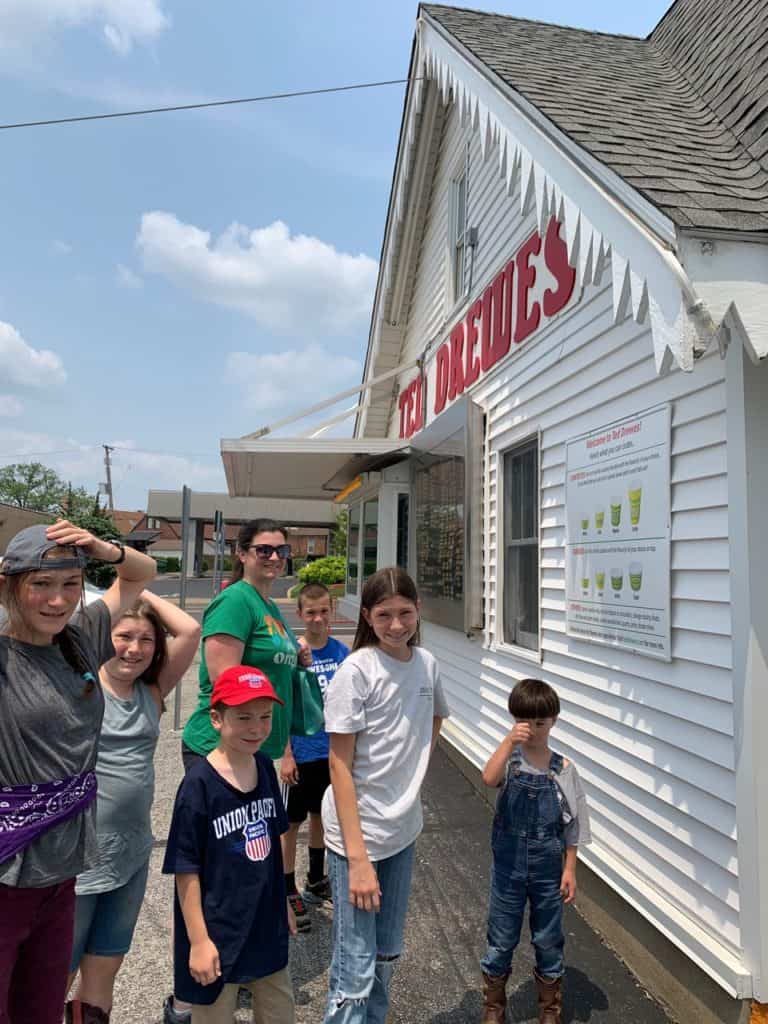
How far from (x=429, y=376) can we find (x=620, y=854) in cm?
595

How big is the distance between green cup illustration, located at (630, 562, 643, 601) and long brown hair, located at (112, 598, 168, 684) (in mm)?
2183

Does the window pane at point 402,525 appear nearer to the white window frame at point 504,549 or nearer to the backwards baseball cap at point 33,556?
the white window frame at point 504,549

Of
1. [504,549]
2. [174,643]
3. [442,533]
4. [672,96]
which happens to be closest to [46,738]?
[174,643]

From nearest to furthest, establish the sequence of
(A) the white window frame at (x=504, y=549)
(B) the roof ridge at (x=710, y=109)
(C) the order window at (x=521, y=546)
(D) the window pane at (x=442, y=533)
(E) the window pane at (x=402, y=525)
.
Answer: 1. (B) the roof ridge at (x=710, y=109)
2. (A) the white window frame at (x=504, y=549)
3. (C) the order window at (x=521, y=546)
4. (D) the window pane at (x=442, y=533)
5. (E) the window pane at (x=402, y=525)

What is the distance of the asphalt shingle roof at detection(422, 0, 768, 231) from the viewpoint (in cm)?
245

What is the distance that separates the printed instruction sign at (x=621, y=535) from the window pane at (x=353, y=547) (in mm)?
7918

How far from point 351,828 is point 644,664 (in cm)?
183

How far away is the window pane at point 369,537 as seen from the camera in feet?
34.2

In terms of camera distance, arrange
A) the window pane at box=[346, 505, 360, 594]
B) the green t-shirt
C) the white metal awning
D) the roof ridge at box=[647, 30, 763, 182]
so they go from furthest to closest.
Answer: the window pane at box=[346, 505, 360, 594] < the white metal awning < the roof ridge at box=[647, 30, 763, 182] < the green t-shirt

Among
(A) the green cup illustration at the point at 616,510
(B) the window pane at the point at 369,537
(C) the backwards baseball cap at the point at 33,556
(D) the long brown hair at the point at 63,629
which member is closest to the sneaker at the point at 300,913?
(D) the long brown hair at the point at 63,629

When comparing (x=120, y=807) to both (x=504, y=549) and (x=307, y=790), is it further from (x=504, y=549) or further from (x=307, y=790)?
(x=504, y=549)

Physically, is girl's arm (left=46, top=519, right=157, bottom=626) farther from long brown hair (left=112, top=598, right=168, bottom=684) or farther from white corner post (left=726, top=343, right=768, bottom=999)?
white corner post (left=726, top=343, right=768, bottom=999)

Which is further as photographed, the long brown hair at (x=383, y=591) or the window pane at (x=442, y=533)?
the window pane at (x=442, y=533)

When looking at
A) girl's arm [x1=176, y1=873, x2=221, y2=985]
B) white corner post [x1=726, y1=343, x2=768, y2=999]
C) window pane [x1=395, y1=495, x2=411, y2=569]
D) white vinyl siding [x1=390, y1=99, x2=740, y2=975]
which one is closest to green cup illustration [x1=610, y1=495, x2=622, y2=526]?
white vinyl siding [x1=390, y1=99, x2=740, y2=975]
